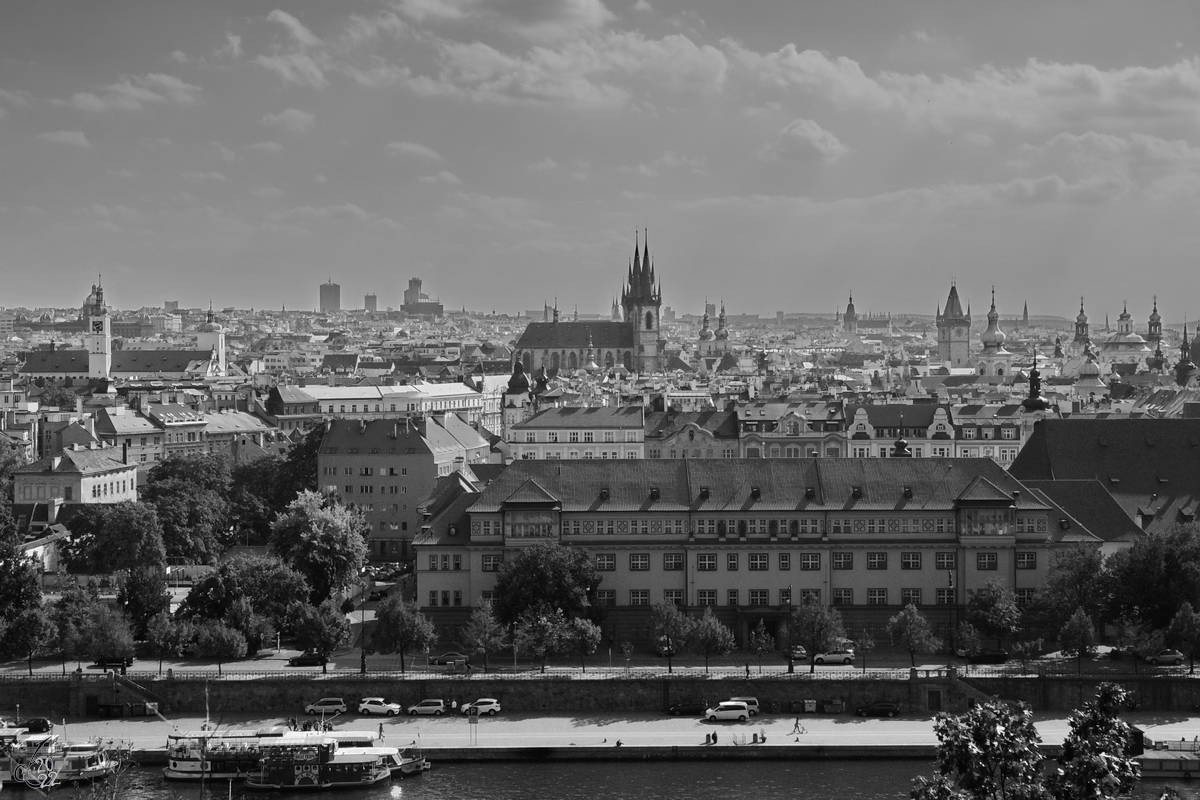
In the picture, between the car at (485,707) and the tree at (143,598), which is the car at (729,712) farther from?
the tree at (143,598)

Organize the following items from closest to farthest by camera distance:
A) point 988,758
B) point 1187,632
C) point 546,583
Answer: point 988,758 → point 1187,632 → point 546,583

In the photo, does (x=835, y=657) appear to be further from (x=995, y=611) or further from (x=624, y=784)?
(x=624, y=784)

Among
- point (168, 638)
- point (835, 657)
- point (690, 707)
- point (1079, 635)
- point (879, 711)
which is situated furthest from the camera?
point (168, 638)

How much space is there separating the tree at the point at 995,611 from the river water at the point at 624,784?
1091 centimetres

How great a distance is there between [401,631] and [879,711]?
17.2 meters

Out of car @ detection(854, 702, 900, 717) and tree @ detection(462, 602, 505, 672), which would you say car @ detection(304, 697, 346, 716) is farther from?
car @ detection(854, 702, 900, 717)

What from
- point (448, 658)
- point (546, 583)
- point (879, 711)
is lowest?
→ point (879, 711)

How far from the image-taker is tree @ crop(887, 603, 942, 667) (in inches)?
2589

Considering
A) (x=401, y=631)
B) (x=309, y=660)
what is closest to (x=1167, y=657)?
(x=401, y=631)

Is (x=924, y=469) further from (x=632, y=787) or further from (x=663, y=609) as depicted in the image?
(x=632, y=787)

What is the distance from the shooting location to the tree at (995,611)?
6738 centimetres

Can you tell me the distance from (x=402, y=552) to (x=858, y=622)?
114ft

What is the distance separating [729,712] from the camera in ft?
204

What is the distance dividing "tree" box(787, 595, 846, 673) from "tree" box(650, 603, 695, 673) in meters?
3.85
